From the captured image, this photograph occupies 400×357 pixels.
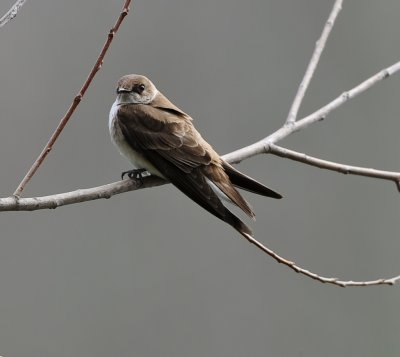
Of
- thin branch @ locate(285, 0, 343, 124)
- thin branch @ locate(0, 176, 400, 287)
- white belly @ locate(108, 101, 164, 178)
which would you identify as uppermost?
thin branch @ locate(285, 0, 343, 124)

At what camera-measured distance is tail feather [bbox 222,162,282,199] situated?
267 centimetres

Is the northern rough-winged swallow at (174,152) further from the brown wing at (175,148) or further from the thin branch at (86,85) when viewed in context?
the thin branch at (86,85)

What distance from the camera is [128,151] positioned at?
2.86 m

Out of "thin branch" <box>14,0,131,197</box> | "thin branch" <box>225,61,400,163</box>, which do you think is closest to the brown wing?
"thin branch" <box>225,61,400,163</box>

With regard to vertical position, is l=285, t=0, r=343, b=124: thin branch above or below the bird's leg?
above

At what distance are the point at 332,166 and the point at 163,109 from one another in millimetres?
830

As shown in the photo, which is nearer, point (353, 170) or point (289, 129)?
point (353, 170)

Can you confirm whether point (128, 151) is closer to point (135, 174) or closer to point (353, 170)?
point (135, 174)

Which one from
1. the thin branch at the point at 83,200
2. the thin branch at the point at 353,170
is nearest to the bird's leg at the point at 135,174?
the thin branch at the point at 83,200

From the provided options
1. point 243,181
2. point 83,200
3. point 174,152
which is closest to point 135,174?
point 174,152

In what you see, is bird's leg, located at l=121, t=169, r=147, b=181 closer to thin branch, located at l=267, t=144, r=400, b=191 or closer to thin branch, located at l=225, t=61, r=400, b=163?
thin branch, located at l=225, t=61, r=400, b=163

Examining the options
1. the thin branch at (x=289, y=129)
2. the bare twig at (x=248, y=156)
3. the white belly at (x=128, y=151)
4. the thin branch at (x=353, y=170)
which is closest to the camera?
the bare twig at (x=248, y=156)

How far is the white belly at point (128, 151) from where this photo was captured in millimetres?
2758

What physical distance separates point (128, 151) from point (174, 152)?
0.23 meters
